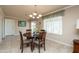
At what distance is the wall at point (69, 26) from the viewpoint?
15.9 ft

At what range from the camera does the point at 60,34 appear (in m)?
6.13

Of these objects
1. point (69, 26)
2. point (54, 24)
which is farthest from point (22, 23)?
point (69, 26)

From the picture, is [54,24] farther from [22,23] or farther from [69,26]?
[22,23]

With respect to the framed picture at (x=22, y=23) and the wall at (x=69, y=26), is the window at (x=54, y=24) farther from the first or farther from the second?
the framed picture at (x=22, y=23)

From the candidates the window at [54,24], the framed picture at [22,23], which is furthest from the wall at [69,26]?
the framed picture at [22,23]

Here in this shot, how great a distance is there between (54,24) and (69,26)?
174cm

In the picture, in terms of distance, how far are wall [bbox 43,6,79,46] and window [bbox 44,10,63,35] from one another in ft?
1.54

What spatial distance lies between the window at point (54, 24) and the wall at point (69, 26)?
0.47m

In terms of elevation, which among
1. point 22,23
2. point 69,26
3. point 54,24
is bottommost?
point 69,26

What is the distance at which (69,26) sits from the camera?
5262mm

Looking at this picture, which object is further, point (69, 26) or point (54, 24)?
point (54, 24)

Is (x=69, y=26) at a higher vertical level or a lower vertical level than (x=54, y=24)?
lower
